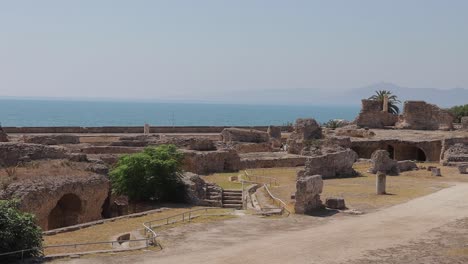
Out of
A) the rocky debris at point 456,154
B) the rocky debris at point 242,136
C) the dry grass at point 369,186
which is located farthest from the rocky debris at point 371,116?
the dry grass at point 369,186

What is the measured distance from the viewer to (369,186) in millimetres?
36812

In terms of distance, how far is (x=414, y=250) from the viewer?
21203 millimetres

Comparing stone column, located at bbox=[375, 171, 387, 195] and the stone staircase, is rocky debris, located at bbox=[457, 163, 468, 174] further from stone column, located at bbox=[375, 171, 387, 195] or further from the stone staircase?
the stone staircase

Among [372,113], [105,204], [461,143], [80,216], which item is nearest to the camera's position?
[80,216]

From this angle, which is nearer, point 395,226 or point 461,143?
point 395,226

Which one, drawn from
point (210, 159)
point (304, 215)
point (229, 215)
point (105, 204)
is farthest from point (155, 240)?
point (210, 159)

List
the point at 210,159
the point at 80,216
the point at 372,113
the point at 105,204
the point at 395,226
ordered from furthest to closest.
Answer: the point at 372,113 < the point at 210,159 < the point at 105,204 < the point at 80,216 < the point at 395,226

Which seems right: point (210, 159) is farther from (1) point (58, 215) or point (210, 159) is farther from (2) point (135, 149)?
(1) point (58, 215)

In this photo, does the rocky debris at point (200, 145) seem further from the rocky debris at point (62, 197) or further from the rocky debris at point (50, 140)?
the rocky debris at point (62, 197)

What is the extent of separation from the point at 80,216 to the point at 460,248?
16.8 m

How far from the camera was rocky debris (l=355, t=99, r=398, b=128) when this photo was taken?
226 ft

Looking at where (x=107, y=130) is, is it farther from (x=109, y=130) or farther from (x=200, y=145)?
(x=200, y=145)

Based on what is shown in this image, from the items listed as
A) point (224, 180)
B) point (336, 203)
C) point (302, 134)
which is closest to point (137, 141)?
point (224, 180)

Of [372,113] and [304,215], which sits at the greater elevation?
[372,113]
